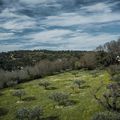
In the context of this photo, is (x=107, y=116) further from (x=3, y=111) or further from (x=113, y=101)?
(x=3, y=111)

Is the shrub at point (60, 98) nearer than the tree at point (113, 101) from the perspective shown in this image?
No

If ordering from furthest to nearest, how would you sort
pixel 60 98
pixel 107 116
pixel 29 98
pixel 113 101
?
pixel 29 98 → pixel 60 98 → pixel 113 101 → pixel 107 116

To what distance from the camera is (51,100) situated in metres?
56.5

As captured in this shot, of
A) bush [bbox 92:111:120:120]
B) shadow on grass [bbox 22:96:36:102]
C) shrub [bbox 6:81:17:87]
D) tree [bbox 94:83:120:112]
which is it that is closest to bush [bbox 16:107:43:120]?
bush [bbox 92:111:120:120]

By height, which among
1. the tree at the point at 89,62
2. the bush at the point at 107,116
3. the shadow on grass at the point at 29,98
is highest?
the tree at the point at 89,62

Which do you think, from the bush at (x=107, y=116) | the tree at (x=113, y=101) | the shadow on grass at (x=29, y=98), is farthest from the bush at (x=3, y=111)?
the bush at (x=107, y=116)

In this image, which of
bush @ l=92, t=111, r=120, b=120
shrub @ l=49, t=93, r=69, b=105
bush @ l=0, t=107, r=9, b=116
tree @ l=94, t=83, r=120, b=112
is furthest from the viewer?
shrub @ l=49, t=93, r=69, b=105

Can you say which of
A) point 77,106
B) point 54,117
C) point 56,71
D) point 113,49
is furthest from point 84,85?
point 113,49

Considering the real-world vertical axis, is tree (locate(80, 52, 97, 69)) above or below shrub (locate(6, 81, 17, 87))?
above

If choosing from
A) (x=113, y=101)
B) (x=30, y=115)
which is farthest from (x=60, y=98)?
(x=30, y=115)

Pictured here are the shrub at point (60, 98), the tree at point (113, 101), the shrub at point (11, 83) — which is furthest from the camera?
the shrub at point (11, 83)

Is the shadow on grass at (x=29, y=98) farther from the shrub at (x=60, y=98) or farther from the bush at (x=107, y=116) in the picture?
the bush at (x=107, y=116)

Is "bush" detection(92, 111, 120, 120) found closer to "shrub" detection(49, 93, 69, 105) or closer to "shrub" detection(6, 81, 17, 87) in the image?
"shrub" detection(49, 93, 69, 105)

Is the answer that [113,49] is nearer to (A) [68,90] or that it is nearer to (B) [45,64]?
(B) [45,64]
